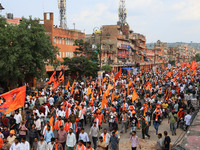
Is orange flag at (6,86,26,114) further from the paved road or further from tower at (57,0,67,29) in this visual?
tower at (57,0,67,29)

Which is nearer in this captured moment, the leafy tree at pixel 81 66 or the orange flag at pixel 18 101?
the orange flag at pixel 18 101

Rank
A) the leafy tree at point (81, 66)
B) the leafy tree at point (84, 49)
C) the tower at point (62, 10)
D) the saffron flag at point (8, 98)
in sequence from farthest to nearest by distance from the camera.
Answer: the tower at point (62, 10) < the leafy tree at point (84, 49) < the leafy tree at point (81, 66) < the saffron flag at point (8, 98)

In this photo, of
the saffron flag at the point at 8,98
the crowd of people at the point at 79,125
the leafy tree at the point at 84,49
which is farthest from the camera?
the leafy tree at the point at 84,49

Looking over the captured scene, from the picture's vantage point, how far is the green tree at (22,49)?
21.0m

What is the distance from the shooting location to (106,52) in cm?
5775

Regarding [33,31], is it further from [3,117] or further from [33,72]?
[3,117]

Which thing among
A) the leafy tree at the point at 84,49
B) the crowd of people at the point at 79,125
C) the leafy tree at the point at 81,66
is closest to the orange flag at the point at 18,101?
the crowd of people at the point at 79,125

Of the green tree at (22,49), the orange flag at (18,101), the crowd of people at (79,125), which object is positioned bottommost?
the crowd of people at (79,125)

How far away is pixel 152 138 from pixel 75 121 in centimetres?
402

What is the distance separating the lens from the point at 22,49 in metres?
22.3

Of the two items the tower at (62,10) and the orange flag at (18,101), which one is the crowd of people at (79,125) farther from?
the tower at (62,10)

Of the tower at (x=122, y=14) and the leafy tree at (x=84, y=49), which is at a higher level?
the tower at (x=122, y=14)

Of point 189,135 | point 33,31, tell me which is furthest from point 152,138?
point 33,31

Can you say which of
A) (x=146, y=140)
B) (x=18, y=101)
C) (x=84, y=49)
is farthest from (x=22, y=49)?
(x=84, y=49)
